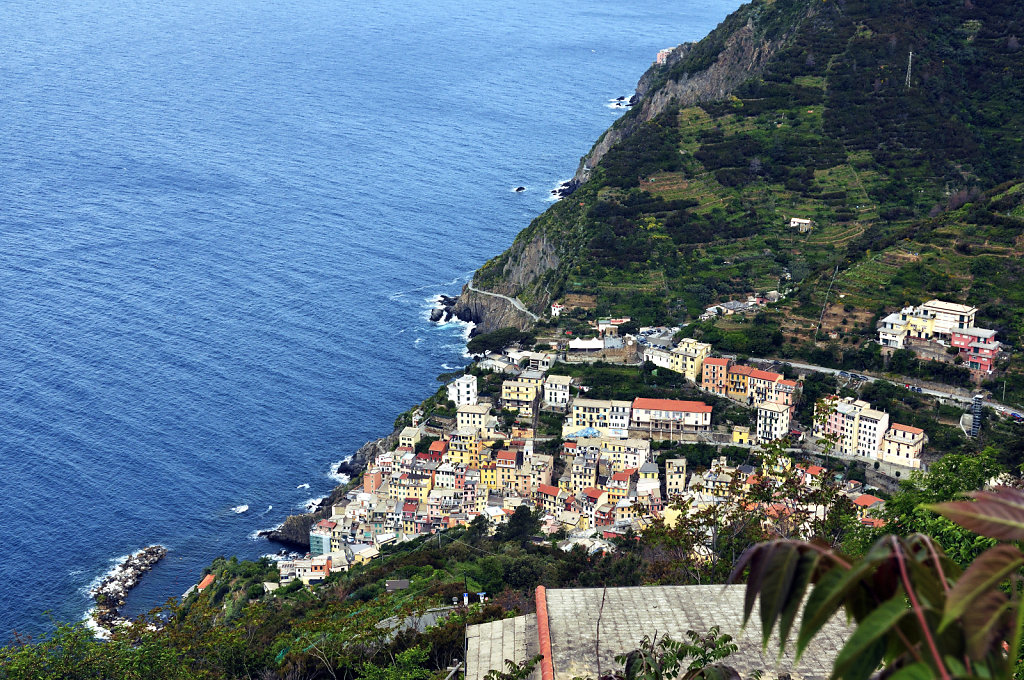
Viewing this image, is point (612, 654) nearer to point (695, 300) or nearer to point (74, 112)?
point (695, 300)

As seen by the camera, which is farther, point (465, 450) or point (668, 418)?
point (668, 418)

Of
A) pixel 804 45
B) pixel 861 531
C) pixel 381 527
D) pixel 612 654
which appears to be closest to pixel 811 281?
pixel 381 527

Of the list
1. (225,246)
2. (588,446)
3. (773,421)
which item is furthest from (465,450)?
(225,246)

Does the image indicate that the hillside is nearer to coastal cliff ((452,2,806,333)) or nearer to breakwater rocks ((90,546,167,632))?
coastal cliff ((452,2,806,333))

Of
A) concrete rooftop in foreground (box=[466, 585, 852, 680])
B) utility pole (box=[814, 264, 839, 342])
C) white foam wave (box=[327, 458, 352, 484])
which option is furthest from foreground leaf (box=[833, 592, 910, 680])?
utility pole (box=[814, 264, 839, 342])

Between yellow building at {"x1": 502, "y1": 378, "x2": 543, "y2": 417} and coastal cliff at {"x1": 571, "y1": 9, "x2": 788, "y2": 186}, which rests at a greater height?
coastal cliff at {"x1": 571, "y1": 9, "x2": 788, "y2": 186}

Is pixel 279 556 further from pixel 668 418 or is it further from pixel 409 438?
pixel 668 418
